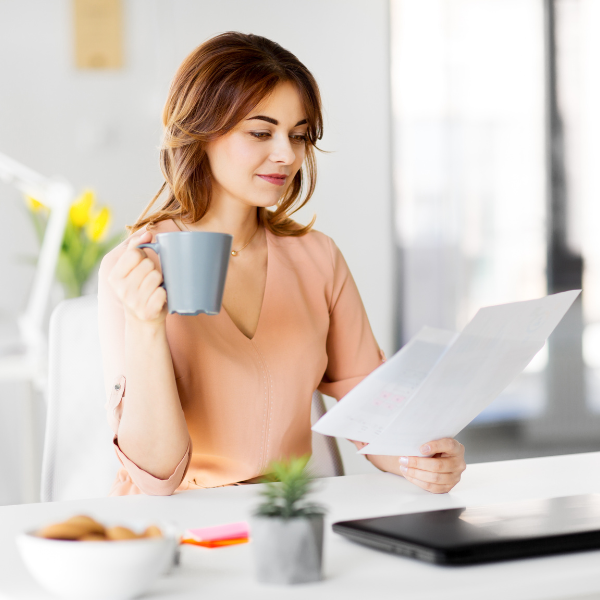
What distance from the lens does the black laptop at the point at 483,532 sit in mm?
554

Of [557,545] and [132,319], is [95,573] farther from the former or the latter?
[132,319]

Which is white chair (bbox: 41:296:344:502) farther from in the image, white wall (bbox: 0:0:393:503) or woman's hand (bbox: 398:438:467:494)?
white wall (bbox: 0:0:393:503)

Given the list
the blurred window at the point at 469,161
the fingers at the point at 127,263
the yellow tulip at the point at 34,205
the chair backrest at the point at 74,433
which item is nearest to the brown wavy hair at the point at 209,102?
the chair backrest at the point at 74,433

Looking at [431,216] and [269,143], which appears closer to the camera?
[269,143]

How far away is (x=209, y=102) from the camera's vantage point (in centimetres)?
116

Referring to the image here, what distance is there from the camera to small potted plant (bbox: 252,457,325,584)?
503 millimetres

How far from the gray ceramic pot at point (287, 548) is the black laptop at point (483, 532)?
0.09 m

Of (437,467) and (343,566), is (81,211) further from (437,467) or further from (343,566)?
(343,566)

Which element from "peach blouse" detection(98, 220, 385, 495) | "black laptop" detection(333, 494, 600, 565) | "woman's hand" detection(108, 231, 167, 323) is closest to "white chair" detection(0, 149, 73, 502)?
"peach blouse" detection(98, 220, 385, 495)

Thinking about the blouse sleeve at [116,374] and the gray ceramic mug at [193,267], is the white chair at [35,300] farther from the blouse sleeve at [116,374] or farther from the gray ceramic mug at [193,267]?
the gray ceramic mug at [193,267]

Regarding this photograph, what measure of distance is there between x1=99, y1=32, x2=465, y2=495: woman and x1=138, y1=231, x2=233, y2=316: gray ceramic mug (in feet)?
0.62

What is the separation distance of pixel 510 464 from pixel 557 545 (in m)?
0.46

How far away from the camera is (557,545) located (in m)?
0.57

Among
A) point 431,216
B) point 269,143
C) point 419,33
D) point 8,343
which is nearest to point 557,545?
point 269,143
